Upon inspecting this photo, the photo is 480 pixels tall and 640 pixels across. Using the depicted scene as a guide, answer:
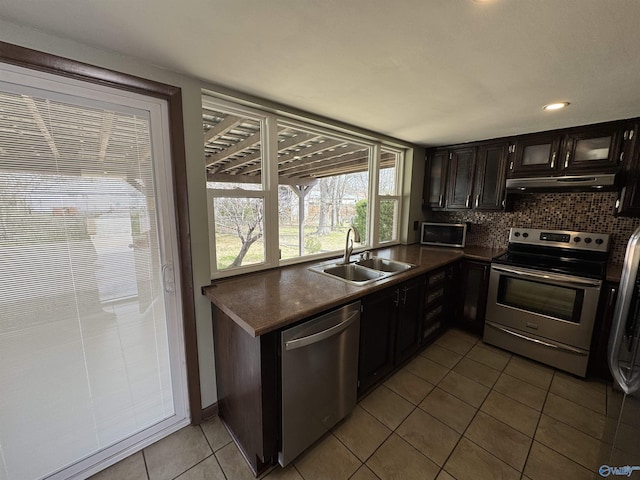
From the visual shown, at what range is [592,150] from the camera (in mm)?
2223

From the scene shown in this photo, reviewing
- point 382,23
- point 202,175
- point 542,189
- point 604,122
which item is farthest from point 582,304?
point 202,175

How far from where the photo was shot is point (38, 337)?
1178 mm

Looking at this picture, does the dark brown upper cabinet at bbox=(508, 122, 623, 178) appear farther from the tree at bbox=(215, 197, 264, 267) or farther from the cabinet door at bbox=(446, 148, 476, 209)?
the tree at bbox=(215, 197, 264, 267)

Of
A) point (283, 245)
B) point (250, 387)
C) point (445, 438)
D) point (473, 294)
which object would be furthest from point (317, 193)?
point (445, 438)

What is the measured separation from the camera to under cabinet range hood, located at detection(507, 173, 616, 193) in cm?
205

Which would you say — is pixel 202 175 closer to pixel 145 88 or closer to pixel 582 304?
pixel 145 88

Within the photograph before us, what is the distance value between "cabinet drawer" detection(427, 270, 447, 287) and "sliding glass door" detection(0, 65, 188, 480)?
6.65 ft

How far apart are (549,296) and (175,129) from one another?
10.2 ft

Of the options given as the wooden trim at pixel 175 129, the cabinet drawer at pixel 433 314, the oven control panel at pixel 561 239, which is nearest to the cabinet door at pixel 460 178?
the oven control panel at pixel 561 239

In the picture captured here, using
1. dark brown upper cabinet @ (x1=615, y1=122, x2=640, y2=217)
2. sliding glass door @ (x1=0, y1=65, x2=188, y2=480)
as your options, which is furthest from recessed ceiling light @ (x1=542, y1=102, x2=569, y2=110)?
sliding glass door @ (x1=0, y1=65, x2=188, y2=480)

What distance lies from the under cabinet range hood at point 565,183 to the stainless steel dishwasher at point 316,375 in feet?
6.91

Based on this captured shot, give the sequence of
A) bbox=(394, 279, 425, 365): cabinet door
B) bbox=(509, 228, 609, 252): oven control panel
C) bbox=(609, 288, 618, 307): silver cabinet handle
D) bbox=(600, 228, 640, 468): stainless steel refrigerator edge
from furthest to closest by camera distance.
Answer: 1. bbox=(509, 228, 609, 252): oven control panel
2. bbox=(394, 279, 425, 365): cabinet door
3. bbox=(609, 288, 618, 307): silver cabinet handle
4. bbox=(600, 228, 640, 468): stainless steel refrigerator edge

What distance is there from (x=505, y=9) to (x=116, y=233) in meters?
1.93

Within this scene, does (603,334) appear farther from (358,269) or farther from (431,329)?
(358,269)
